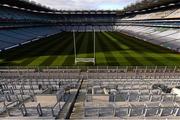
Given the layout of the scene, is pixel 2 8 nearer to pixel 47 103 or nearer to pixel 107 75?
pixel 107 75

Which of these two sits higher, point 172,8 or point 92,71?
point 172,8

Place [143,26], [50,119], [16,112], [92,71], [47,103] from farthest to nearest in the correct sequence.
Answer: [143,26] → [92,71] → [47,103] → [16,112] → [50,119]

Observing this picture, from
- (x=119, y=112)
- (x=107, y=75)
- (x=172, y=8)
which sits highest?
(x=172, y=8)

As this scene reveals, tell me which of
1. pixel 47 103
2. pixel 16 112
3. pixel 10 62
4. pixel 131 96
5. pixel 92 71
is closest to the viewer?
pixel 16 112

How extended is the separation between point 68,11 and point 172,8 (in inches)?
2659

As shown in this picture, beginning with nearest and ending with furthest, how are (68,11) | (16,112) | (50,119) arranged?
(50,119) < (16,112) < (68,11)

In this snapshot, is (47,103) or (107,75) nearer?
(47,103)

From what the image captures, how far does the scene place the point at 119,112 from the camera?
34.6 feet

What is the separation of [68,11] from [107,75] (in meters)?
113

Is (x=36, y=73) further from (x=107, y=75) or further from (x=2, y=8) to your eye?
(x=2, y=8)

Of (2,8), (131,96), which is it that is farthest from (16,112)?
(2,8)

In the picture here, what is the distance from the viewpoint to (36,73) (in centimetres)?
2698

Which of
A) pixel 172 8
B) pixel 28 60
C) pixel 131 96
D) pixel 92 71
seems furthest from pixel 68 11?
pixel 131 96

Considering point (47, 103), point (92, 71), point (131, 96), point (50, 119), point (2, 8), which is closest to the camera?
point (50, 119)
